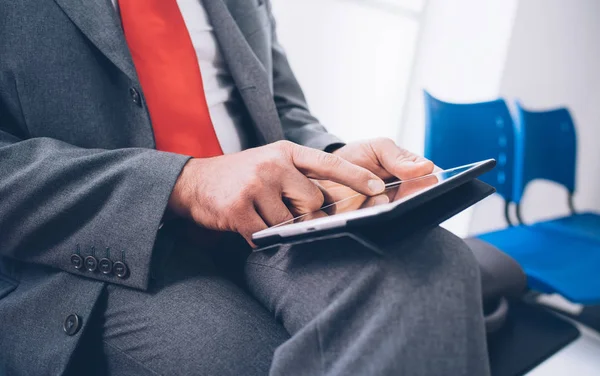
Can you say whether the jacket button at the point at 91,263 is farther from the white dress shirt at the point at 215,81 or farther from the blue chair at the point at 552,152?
the blue chair at the point at 552,152

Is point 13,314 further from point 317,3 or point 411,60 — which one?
point 411,60

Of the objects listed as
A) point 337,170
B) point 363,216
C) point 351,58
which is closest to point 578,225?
point 351,58

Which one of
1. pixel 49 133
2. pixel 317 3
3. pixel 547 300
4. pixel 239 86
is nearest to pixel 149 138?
pixel 49 133

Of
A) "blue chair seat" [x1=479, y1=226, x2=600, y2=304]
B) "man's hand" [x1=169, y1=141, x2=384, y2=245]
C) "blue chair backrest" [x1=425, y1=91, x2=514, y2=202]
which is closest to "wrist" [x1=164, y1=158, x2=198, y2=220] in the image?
"man's hand" [x1=169, y1=141, x2=384, y2=245]

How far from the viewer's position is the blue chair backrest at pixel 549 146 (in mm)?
1593

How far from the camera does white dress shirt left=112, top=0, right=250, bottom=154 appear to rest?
72cm

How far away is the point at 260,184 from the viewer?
16.1 inches

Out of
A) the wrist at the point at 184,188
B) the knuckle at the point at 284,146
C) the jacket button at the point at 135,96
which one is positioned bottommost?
the wrist at the point at 184,188

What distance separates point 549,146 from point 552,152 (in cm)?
4

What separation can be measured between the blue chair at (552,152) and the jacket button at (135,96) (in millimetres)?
1474

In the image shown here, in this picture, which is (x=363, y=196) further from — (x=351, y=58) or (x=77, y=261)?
(x=351, y=58)

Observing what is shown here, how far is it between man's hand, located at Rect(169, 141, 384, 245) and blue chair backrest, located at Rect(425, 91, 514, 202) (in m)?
0.71

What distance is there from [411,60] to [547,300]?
1502 mm

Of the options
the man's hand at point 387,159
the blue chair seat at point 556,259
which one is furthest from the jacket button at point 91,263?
the blue chair seat at point 556,259
